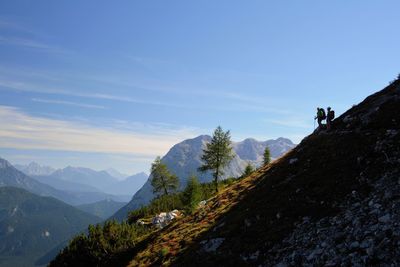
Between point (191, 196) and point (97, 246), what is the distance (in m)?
12.1

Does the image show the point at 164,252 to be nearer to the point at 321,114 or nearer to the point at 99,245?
the point at 99,245

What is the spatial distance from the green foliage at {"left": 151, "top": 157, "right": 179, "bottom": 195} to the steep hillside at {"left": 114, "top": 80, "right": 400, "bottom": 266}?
45833 mm

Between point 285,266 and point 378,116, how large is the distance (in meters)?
16.6

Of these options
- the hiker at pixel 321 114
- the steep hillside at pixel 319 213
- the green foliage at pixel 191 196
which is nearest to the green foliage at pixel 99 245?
the green foliage at pixel 191 196

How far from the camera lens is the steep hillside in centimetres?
1752

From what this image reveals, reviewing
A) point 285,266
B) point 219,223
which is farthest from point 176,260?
point 285,266

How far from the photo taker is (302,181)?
87.4 ft

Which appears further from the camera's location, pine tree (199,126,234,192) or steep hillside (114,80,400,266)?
pine tree (199,126,234,192)

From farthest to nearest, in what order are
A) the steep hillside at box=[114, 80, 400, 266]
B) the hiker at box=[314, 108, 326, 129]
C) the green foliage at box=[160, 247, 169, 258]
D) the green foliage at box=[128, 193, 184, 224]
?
1. the green foliage at box=[128, 193, 184, 224]
2. the hiker at box=[314, 108, 326, 129]
3. the green foliage at box=[160, 247, 169, 258]
4. the steep hillside at box=[114, 80, 400, 266]

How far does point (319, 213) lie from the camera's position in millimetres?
21344

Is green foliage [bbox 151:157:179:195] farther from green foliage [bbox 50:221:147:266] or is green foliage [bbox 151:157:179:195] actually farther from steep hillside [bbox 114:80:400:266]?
steep hillside [bbox 114:80:400:266]

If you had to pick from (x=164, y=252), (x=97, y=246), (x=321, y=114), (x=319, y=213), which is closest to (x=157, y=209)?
(x=97, y=246)

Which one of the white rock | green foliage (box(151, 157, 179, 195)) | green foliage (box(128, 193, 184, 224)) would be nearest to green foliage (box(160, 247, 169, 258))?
the white rock

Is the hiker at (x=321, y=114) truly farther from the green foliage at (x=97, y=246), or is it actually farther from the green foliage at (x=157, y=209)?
the green foliage at (x=157, y=209)
